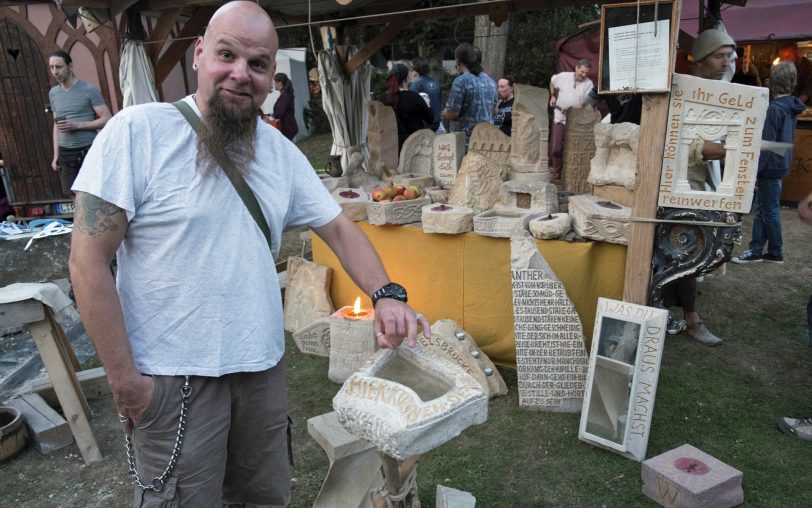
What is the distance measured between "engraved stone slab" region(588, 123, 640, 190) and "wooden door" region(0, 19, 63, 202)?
6657 millimetres

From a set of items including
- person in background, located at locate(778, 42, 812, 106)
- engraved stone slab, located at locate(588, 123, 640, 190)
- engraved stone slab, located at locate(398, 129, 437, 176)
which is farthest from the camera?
person in background, located at locate(778, 42, 812, 106)

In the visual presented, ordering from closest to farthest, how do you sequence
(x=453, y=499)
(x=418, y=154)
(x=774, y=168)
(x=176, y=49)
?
1. (x=453, y=499)
2. (x=418, y=154)
3. (x=176, y=49)
4. (x=774, y=168)

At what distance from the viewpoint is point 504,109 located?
21.8 ft

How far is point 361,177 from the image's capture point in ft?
16.3

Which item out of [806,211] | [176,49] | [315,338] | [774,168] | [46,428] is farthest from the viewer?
[774,168]

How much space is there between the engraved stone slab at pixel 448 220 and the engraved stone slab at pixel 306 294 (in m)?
0.96

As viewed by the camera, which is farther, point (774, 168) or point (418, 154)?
point (774, 168)

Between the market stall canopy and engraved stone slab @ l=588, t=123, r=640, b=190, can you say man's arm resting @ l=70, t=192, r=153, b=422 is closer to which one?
engraved stone slab @ l=588, t=123, r=640, b=190

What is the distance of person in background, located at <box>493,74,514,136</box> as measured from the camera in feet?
21.0

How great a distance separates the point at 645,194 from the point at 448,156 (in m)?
1.91

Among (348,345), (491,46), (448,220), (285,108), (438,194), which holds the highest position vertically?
(491,46)

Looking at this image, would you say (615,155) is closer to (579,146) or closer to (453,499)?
(579,146)

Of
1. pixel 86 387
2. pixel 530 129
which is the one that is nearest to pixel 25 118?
pixel 86 387

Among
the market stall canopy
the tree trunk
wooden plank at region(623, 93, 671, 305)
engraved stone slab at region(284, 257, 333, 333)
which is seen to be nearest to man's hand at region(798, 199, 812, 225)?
wooden plank at region(623, 93, 671, 305)
